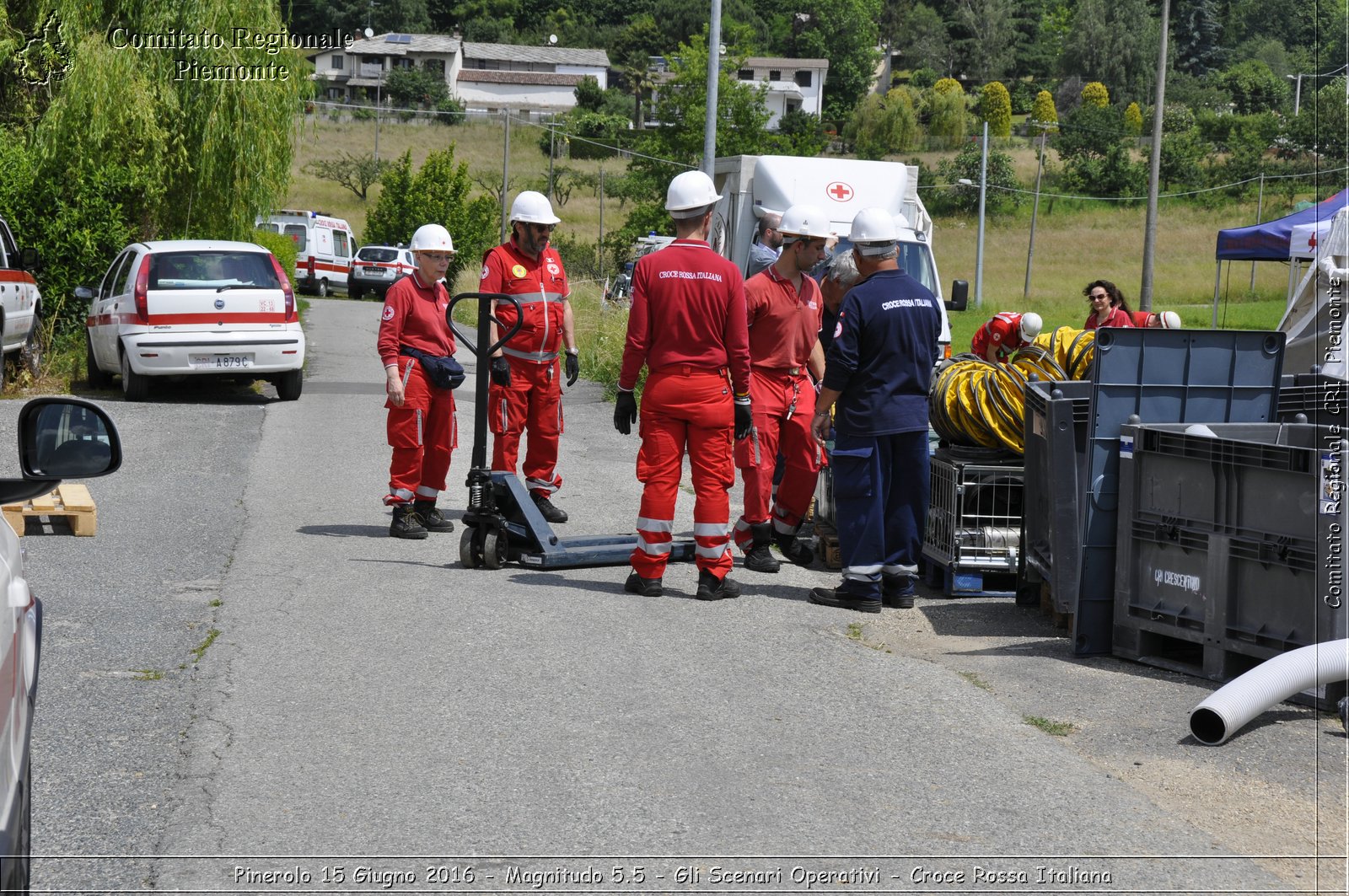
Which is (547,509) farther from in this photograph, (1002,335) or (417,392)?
(1002,335)

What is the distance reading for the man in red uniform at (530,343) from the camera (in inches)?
370

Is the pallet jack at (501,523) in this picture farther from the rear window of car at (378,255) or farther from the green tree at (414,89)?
the green tree at (414,89)

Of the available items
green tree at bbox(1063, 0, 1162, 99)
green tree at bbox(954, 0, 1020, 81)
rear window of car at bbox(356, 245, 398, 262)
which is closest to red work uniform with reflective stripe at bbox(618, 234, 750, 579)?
rear window of car at bbox(356, 245, 398, 262)

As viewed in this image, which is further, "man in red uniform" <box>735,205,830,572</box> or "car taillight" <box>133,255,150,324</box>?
"car taillight" <box>133,255,150,324</box>

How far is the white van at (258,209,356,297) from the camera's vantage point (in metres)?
44.5

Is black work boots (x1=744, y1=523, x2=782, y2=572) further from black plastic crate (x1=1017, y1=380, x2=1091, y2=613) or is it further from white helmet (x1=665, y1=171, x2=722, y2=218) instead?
white helmet (x1=665, y1=171, x2=722, y2=218)

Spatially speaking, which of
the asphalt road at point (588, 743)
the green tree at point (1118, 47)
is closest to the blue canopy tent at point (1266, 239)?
the asphalt road at point (588, 743)

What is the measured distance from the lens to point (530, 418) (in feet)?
31.8

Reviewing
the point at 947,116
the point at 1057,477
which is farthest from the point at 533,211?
the point at 947,116

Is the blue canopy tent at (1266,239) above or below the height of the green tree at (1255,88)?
below

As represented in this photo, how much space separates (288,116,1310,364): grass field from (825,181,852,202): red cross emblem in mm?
18352

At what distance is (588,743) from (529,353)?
4622 mm

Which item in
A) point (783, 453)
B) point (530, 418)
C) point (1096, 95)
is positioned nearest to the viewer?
point (783, 453)

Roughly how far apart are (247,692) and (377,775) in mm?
1171
